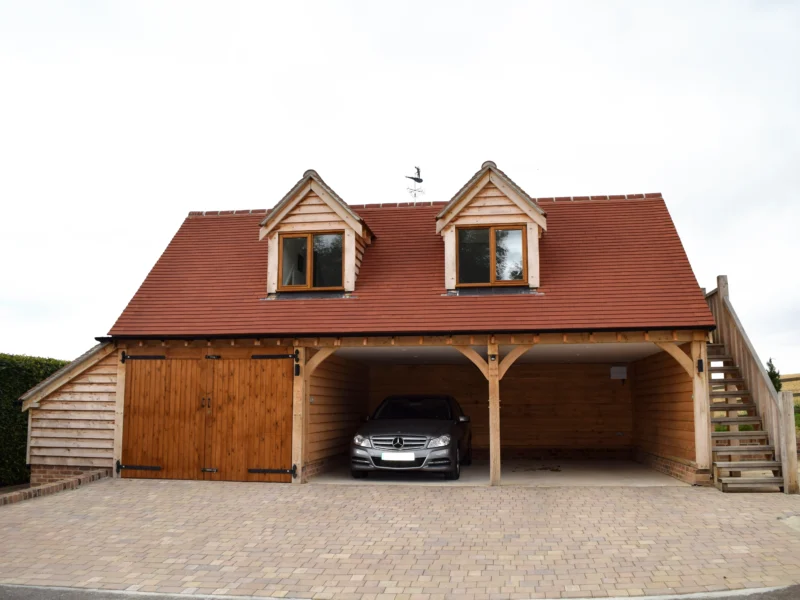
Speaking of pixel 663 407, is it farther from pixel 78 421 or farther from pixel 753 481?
pixel 78 421

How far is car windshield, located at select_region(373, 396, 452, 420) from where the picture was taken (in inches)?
522

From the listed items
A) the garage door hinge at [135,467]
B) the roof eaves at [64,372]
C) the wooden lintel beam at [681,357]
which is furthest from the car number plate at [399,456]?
the roof eaves at [64,372]

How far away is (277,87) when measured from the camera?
1239 cm

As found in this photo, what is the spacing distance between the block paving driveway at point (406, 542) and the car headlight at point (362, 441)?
3.61 feet

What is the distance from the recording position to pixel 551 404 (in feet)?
53.9

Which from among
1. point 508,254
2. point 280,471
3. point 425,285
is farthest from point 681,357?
point 280,471

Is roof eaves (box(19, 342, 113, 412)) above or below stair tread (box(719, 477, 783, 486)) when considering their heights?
above

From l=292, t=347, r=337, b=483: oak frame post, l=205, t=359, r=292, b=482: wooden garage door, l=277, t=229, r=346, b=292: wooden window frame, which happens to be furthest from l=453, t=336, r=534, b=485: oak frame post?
l=277, t=229, r=346, b=292: wooden window frame

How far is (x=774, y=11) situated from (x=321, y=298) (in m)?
8.56

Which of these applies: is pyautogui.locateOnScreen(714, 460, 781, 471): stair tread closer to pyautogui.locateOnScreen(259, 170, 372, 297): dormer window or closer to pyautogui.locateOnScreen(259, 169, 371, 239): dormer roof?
pyautogui.locateOnScreen(259, 170, 372, 297): dormer window

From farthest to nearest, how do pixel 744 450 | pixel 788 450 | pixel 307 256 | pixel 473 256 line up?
pixel 307 256 < pixel 473 256 < pixel 744 450 < pixel 788 450

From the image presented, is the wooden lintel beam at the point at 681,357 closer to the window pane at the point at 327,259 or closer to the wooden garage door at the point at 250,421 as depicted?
the window pane at the point at 327,259

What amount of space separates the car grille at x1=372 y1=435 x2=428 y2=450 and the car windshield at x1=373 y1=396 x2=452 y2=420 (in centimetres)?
120

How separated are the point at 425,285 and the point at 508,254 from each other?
1683 millimetres
